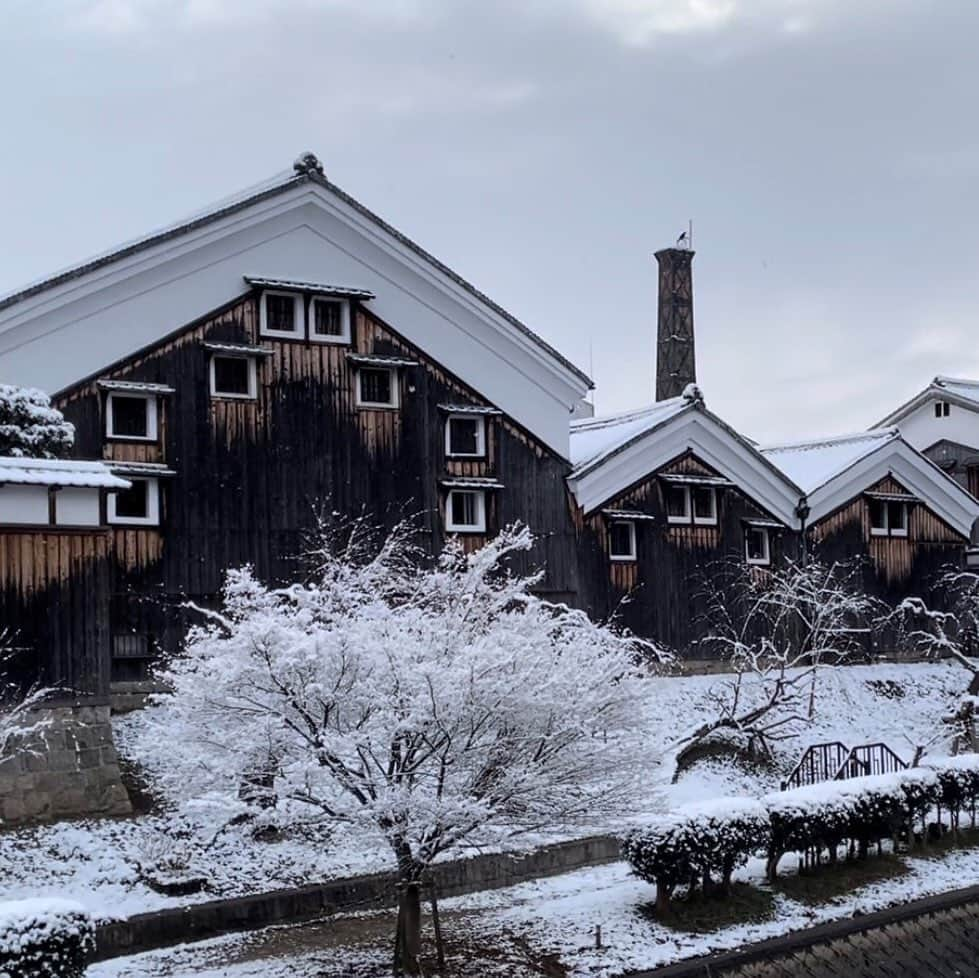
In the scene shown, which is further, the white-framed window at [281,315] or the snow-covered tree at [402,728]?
the white-framed window at [281,315]

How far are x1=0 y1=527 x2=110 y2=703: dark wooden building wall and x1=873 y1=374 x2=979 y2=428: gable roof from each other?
29.3 metres

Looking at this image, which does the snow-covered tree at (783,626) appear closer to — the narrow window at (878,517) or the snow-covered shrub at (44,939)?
the narrow window at (878,517)

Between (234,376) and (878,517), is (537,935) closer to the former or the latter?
(234,376)

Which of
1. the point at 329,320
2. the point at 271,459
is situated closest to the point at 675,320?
the point at 329,320

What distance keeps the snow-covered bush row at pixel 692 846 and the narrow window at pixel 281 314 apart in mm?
11417

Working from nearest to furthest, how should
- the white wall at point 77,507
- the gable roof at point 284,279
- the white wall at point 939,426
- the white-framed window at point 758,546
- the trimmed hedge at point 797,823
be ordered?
the trimmed hedge at point 797,823, the white wall at point 77,507, the gable roof at point 284,279, the white-framed window at point 758,546, the white wall at point 939,426

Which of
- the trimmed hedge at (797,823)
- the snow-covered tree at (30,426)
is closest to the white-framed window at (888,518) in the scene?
the trimmed hedge at (797,823)

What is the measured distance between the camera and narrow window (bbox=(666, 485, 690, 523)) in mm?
26344

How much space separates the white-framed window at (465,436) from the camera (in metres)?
23.6

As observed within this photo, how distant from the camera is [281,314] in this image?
2172 centimetres

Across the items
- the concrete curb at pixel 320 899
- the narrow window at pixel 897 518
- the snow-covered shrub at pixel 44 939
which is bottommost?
the concrete curb at pixel 320 899

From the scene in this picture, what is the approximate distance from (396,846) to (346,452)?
1147cm

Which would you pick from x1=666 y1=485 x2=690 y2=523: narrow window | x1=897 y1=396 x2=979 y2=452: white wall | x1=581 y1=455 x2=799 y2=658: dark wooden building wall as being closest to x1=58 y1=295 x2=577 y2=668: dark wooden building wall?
x1=581 y1=455 x2=799 y2=658: dark wooden building wall

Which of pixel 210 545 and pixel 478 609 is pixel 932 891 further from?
pixel 210 545
